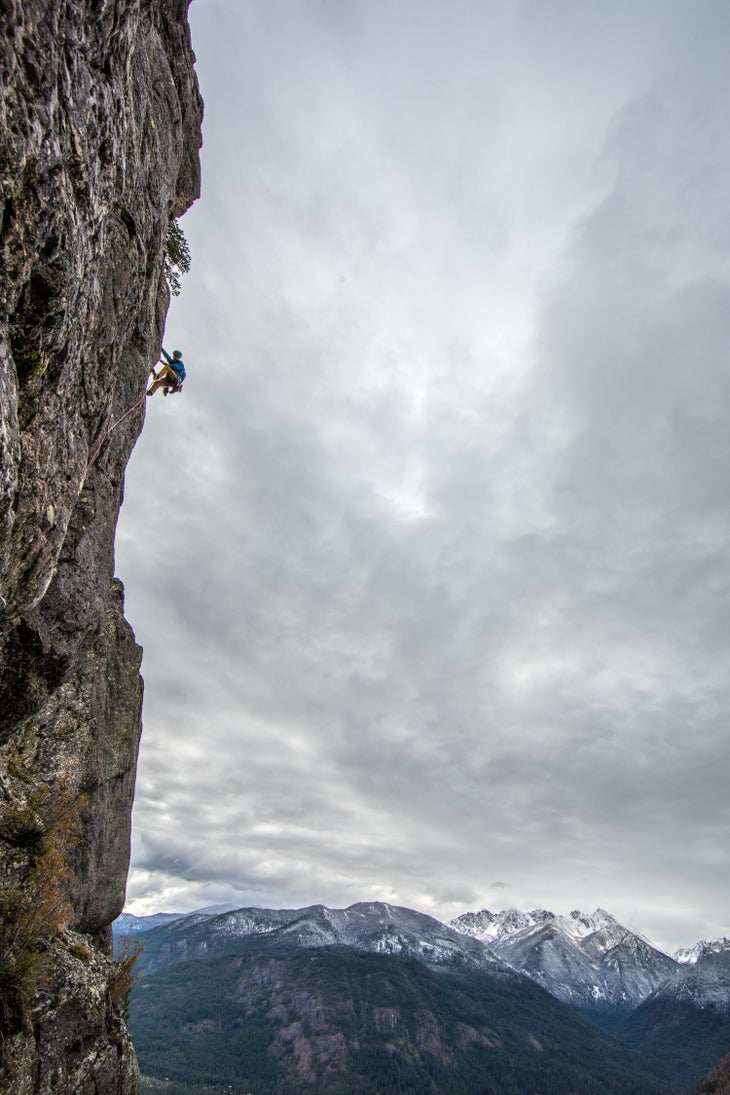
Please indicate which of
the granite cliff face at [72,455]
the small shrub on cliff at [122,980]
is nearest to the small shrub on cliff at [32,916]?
the granite cliff face at [72,455]

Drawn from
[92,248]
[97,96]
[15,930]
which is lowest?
[15,930]

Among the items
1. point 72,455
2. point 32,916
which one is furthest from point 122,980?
point 72,455

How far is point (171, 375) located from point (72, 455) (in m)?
11.9

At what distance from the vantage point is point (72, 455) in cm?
1149

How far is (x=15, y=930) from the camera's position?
13.9m

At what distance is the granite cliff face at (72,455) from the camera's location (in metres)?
8.21

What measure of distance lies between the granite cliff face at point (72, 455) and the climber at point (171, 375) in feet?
7.23

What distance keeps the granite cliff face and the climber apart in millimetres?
2203

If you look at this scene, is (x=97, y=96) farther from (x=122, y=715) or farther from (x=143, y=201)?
(x=122, y=715)

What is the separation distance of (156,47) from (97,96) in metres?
10.7

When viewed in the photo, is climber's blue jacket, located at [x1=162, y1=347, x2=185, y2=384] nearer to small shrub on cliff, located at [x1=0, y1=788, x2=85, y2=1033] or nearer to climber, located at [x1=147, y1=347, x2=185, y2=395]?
climber, located at [x1=147, y1=347, x2=185, y2=395]

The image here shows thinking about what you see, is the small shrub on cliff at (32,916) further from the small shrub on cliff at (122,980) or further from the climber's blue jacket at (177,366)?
the climber's blue jacket at (177,366)

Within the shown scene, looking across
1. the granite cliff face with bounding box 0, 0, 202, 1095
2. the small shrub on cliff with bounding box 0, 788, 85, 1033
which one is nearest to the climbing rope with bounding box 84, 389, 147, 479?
the granite cliff face with bounding box 0, 0, 202, 1095

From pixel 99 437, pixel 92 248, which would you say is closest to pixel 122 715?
pixel 99 437
